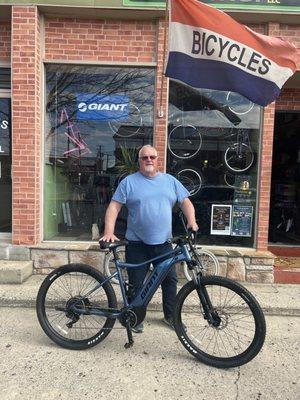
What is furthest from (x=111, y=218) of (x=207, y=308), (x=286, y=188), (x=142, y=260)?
(x=286, y=188)

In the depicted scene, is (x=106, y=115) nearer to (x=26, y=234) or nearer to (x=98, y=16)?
(x=98, y=16)

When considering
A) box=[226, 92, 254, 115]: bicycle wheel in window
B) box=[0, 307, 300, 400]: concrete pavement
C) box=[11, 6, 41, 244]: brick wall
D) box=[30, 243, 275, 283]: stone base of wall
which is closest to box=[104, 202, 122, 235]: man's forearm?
box=[0, 307, 300, 400]: concrete pavement

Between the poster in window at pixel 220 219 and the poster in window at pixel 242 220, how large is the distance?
7 cm

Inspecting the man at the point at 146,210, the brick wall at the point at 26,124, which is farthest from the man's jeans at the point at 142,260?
the brick wall at the point at 26,124

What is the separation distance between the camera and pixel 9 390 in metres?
3.03

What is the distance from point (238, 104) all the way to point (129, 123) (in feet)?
4.94

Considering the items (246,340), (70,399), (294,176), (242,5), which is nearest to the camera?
(70,399)

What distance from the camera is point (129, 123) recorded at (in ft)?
19.5

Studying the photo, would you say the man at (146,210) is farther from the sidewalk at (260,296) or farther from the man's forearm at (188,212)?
the sidewalk at (260,296)

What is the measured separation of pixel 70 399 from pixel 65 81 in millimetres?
4250

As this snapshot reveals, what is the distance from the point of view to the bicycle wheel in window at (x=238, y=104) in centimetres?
584

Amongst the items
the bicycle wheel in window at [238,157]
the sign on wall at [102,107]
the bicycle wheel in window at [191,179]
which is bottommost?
the bicycle wheel in window at [191,179]

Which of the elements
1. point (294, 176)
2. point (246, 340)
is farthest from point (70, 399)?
point (294, 176)

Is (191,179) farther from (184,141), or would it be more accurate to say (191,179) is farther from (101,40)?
(101,40)
